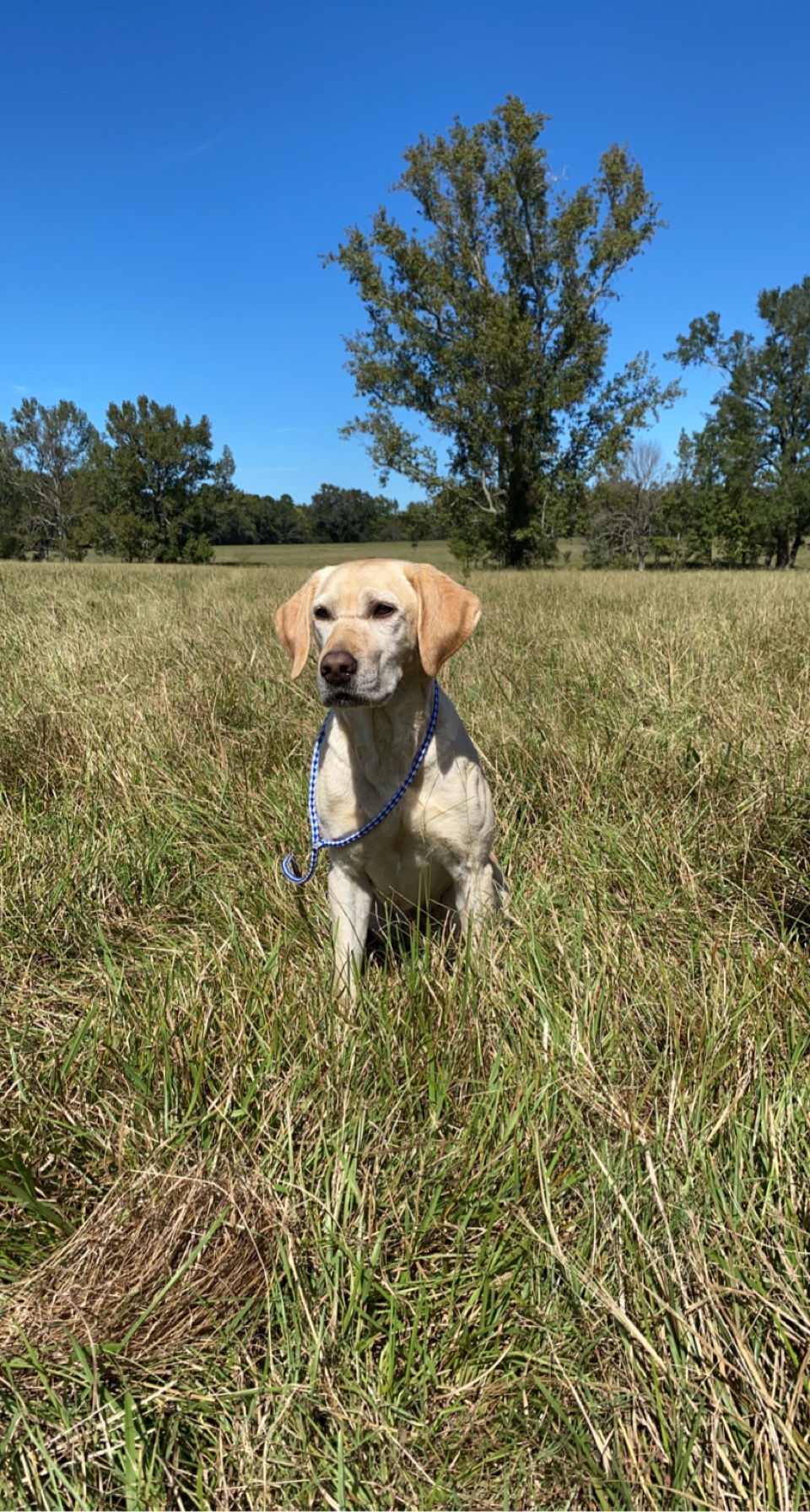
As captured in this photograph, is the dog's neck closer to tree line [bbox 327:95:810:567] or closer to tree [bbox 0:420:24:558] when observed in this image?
tree line [bbox 327:95:810:567]

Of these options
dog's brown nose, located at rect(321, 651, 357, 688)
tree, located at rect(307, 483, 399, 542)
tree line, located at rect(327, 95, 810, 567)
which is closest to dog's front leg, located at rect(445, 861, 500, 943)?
dog's brown nose, located at rect(321, 651, 357, 688)

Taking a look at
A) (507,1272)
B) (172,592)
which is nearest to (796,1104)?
(507,1272)

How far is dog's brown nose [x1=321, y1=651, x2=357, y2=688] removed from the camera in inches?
86.6

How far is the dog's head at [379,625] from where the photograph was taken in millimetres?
2234

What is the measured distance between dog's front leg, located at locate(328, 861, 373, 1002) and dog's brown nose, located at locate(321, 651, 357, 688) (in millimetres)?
577

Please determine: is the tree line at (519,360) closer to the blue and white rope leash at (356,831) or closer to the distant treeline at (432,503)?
the distant treeline at (432,503)

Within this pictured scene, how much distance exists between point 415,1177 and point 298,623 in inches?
69.7

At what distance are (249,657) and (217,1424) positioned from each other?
4.16 m

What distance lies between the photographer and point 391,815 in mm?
2340

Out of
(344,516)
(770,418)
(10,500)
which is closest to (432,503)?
(770,418)

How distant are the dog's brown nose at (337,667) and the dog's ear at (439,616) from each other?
246 millimetres

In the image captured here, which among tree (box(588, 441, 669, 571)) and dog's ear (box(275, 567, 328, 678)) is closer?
dog's ear (box(275, 567, 328, 678))

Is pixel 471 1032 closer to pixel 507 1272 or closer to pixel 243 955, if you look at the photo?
pixel 507 1272

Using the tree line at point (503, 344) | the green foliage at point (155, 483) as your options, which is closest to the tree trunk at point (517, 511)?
the tree line at point (503, 344)
